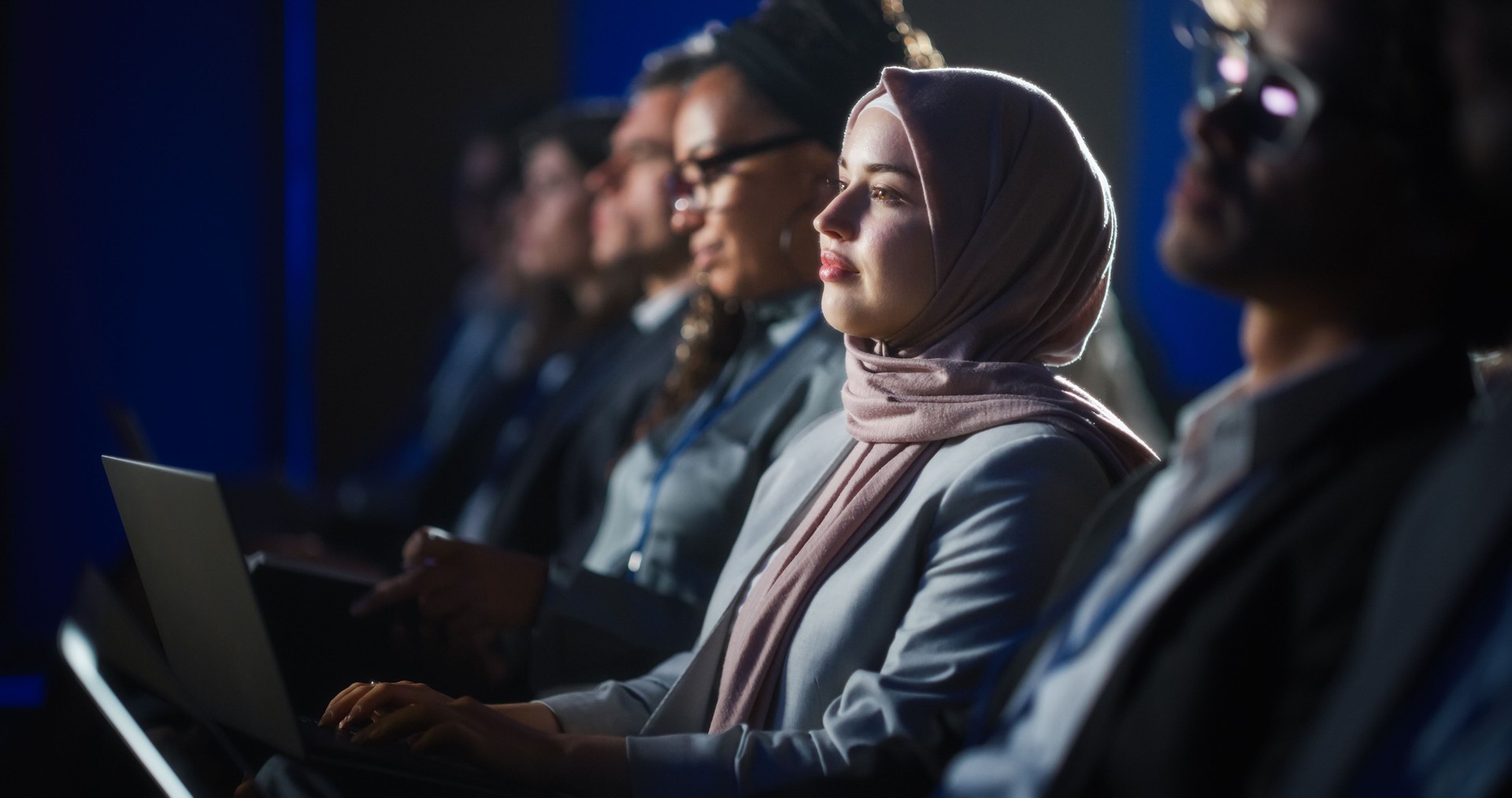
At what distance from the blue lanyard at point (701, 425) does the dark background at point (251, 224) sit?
107cm

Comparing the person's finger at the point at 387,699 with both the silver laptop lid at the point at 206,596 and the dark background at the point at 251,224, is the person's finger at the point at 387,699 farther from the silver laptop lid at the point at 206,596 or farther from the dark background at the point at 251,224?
the dark background at the point at 251,224

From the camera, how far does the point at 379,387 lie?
19.8ft

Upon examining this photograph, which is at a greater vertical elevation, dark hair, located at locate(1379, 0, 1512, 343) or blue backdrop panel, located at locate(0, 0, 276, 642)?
dark hair, located at locate(1379, 0, 1512, 343)

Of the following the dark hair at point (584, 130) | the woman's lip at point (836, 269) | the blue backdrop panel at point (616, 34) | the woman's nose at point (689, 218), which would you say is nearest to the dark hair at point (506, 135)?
the blue backdrop panel at point (616, 34)

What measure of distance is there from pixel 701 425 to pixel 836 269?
71 centimetres

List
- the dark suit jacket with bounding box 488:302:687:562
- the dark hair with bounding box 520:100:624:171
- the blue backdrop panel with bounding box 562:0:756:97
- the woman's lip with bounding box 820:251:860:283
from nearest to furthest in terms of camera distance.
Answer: the woman's lip with bounding box 820:251:860:283 < the dark suit jacket with bounding box 488:302:687:562 < the dark hair with bounding box 520:100:624:171 < the blue backdrop panel with bounding box 562:0:756:97

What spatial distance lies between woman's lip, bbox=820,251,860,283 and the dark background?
1531 mm

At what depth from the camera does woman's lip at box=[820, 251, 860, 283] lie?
1304 millimetres

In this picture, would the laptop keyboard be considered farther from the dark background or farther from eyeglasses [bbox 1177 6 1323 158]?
the dark background

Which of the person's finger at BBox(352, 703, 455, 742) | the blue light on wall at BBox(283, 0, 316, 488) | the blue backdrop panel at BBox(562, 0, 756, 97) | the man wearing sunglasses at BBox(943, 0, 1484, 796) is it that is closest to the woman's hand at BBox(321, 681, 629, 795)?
the person's finger at BBox(352, 703, 455, 742)

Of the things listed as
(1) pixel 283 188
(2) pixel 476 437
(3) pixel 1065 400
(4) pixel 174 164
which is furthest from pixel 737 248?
(1) pixel 283 188

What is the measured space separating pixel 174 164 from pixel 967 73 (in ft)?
14.9

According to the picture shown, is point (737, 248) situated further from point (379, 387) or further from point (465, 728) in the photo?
point (379, 387)

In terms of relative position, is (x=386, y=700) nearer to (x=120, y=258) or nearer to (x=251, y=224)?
(x=120, y=258)
